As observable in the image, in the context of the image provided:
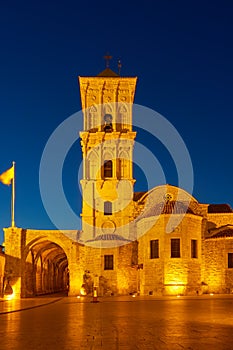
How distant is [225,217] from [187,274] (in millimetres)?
10363

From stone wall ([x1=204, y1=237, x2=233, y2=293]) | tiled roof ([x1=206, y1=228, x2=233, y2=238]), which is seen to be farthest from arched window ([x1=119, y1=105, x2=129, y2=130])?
stone wall ([x1=204, y1=237, x2=233, y2=293])

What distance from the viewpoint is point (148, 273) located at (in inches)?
1657

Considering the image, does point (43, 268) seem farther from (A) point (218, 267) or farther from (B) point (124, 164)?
(A) point (218, 267)

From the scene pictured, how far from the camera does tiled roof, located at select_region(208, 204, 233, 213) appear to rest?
167ft

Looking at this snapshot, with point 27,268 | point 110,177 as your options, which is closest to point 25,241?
point 27,268

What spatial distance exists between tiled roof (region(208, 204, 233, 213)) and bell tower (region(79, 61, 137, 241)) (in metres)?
8.50

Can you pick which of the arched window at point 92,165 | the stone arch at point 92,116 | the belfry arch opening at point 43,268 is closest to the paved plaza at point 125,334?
the belfry arch opening at point 43,268

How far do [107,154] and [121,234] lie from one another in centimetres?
834

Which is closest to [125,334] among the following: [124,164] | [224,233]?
[224,233]

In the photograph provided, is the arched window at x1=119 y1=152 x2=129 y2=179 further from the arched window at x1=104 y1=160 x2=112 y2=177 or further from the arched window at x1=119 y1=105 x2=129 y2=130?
the arched window at x1=119 y1=105 x2=129 y2=130

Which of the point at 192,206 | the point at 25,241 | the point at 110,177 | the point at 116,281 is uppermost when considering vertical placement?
the point at 110,177

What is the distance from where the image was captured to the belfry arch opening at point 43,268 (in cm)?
4938

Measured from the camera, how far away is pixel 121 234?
4853 cm

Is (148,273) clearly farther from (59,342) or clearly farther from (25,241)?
(59,342)
